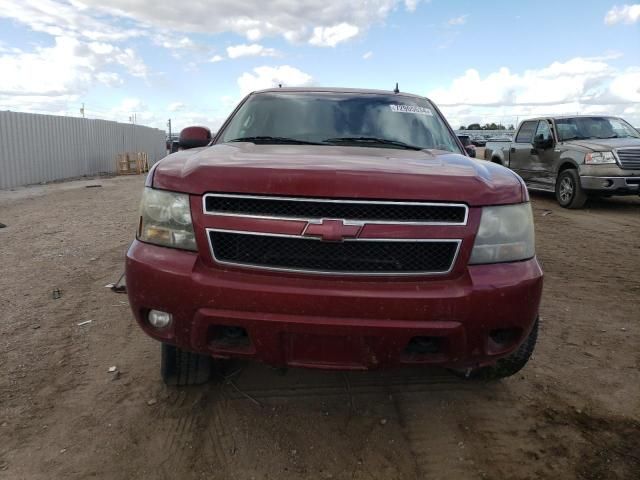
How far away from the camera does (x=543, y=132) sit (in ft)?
37.0

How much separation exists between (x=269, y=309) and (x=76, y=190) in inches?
563

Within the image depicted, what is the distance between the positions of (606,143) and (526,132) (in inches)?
94.1

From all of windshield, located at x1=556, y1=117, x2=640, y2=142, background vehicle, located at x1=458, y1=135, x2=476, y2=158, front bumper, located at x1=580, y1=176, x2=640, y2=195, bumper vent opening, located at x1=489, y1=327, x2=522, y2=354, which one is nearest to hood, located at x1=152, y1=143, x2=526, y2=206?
bumper vent opening, located at x1=489, y1=327, x2=522, y2=354

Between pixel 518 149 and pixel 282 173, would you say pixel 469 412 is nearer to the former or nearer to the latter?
pixel 282 173

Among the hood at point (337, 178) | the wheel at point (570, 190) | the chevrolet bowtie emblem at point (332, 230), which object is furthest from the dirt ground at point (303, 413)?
the wheel at point (570, 190)

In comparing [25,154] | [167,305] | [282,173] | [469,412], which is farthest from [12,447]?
[25,154]

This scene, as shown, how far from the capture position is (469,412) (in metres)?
2.77

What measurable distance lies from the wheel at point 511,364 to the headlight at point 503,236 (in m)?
0.52

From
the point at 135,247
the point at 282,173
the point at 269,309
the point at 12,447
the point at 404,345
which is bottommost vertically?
the point at 12,447

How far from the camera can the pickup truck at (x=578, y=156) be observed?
948 cm

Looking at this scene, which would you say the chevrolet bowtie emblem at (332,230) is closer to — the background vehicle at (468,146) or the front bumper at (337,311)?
Answer: the front bumper at (337,311)

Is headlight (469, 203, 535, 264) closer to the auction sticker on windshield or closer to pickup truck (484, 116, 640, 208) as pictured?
the auction sticker on windshield

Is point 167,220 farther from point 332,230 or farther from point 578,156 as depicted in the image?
point 578,156

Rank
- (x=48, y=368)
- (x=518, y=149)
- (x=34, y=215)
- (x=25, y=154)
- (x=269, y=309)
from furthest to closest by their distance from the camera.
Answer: (x=25, y=154), (x=518, y=149), (x=34, y=215), (x=48, y=368), (x=269, y=309)
